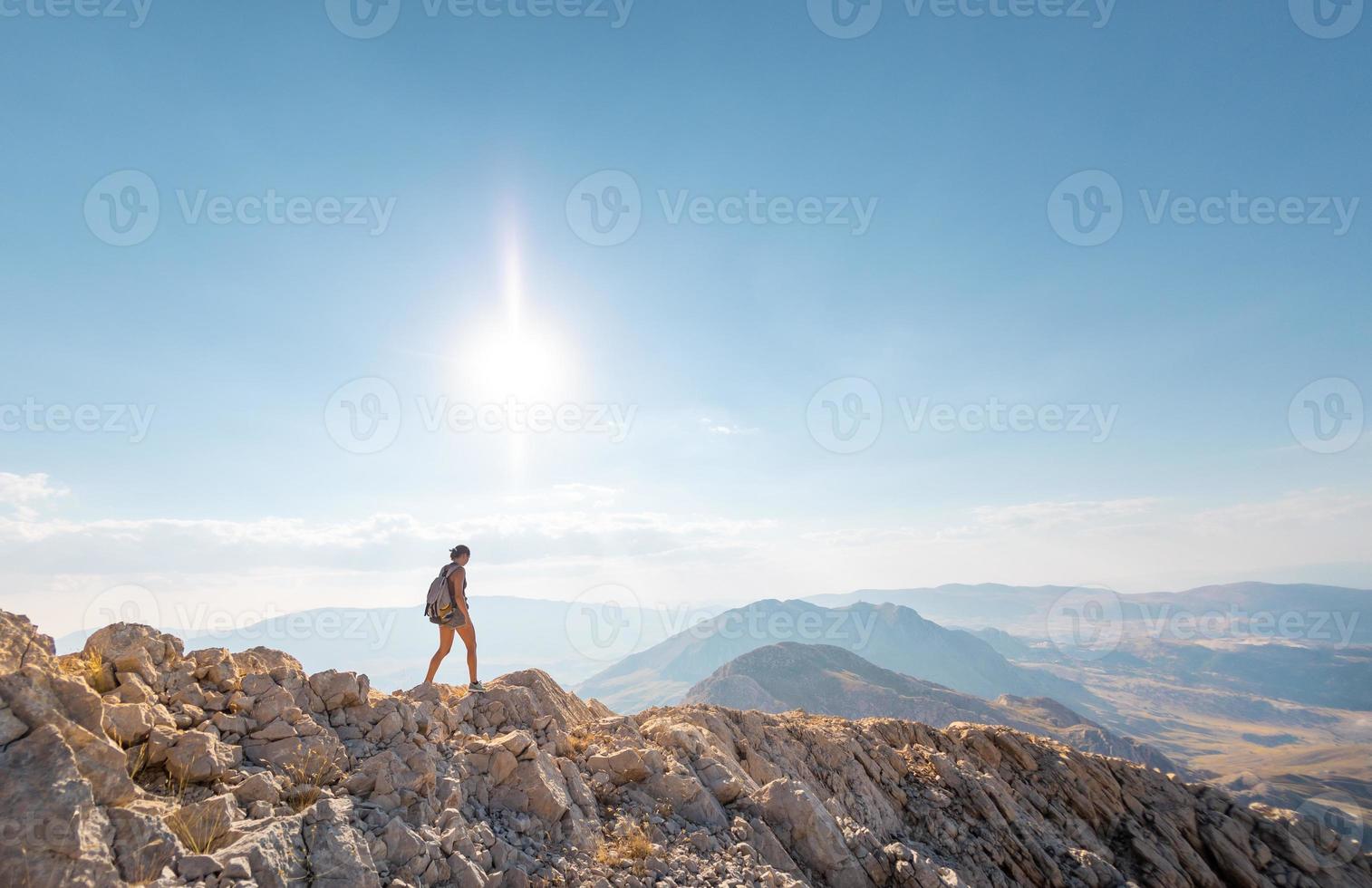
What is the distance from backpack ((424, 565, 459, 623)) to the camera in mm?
12477

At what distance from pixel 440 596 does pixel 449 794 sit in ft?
15.7

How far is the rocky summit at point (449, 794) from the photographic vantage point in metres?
5.68

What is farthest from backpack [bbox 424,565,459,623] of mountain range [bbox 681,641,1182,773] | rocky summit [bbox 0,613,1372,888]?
mountain range [bbox 681,641,1182,773]

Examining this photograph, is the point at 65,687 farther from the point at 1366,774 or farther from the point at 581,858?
the point at 1366,774

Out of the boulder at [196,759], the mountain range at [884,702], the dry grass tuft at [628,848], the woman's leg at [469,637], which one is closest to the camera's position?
the boulder at [196,759]

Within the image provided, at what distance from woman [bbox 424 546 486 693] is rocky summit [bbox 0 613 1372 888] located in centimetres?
82

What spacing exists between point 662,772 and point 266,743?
6735mm

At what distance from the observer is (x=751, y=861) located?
959 centimetres

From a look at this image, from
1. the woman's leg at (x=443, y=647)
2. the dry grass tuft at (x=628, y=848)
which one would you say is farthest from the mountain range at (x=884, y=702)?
the dry grass tuft at (x=628, y=848)

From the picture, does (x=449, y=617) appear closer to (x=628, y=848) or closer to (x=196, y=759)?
(x=196, y=759)

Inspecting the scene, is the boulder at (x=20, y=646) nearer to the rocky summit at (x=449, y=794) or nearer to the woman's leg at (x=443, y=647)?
the rocky summit at (x=449, y=794)

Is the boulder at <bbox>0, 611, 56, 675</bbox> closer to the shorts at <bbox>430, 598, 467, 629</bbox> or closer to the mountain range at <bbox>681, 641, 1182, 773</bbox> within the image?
the shorts at <bbox>430, 598, 467, 629</bbox>

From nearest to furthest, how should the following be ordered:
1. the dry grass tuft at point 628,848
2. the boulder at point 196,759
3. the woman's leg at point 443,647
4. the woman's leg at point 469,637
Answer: the boulder at point 196,759 → the dry grass tuft at point 628,848 → the woman's leg at point 443,647 → the woman's leg at point 469,637

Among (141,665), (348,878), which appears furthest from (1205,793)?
(141,665)
